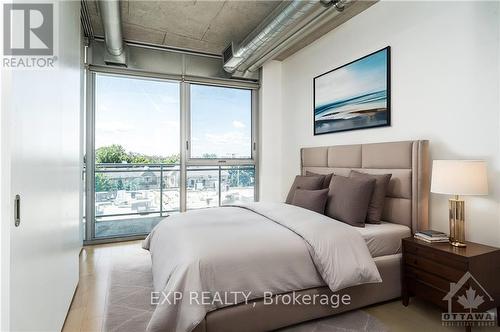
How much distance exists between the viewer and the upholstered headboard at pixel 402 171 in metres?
2.52

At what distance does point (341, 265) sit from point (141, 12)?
3503 mm

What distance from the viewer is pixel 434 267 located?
207cm

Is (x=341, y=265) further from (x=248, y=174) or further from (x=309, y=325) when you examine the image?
(x=248, y=174)

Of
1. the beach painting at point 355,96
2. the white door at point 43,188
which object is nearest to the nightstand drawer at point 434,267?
the beach painting at point 355,96

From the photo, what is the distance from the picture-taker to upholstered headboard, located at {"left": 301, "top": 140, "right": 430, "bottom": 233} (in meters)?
2.52

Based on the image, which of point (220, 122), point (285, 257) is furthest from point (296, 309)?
point (220, 122)

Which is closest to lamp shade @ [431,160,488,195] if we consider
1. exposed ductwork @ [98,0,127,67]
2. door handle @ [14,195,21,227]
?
door handle @ [14,195,21,227]

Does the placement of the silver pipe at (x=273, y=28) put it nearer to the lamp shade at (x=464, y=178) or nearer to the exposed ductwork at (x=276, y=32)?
the exposed ductwork at (x=276, y=32)

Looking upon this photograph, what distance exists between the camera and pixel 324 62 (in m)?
3.91

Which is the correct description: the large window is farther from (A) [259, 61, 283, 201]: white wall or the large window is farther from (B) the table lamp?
(B) the table lamp

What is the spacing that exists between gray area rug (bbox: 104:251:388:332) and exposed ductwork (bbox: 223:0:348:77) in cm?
276

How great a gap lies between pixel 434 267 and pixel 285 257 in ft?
3.77

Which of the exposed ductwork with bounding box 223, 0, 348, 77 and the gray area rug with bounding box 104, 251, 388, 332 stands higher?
the exposed ductwork with bounding box 223, 0, 348, 77

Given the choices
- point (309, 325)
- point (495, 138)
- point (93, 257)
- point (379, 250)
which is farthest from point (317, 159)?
point (93, 257)
